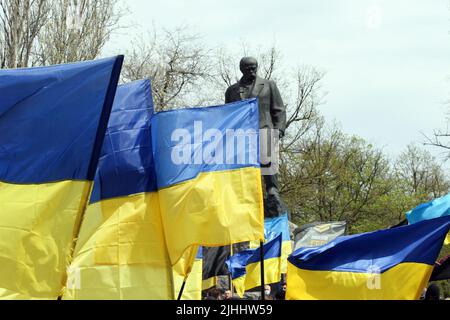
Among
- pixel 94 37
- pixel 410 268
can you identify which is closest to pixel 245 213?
pixel 410 268

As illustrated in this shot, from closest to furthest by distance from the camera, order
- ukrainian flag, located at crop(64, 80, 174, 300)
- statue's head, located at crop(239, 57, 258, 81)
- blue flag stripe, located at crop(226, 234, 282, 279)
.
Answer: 1. ukrainian flag, located at crop(64, 80, 174, 300)
2. blue flag stripe, located at crop(226, 234, 282, 279)
3. statue's head, located at crop(239, 57, 258, 81)

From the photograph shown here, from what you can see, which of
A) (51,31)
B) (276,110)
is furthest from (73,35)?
(276,110)

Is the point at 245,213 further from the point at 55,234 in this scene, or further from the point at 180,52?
the point at 180,52

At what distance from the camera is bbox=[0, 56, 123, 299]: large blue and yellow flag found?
610 centimetres

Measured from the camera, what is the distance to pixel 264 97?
12.0 meters

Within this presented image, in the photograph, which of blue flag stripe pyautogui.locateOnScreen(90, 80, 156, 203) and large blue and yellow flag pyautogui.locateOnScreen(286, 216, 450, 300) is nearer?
large blue and yellow flag pyautogui.locateOnScreen(286, 216, 450, 300)

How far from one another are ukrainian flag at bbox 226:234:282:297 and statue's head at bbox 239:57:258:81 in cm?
238

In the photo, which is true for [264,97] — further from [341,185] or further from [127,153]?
[341,185]

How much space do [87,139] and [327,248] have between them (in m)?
2.27

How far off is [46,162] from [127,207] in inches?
58.9

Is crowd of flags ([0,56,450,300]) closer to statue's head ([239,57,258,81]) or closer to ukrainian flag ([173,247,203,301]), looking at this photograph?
ukrainian flag ([173,247,203,301])

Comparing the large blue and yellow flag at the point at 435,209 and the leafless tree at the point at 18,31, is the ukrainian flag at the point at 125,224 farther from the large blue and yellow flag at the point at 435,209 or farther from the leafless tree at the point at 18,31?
the leafless tree at the point at 18,31

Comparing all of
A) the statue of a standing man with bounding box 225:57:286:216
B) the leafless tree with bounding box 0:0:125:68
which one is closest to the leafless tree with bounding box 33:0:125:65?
the leafless tree with bounding box 0:0:125:68

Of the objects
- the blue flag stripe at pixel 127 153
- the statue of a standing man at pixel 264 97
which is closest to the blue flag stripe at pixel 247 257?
the statue of a standing man at pixel 264 97
